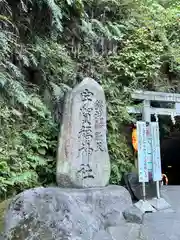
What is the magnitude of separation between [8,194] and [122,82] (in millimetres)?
4445

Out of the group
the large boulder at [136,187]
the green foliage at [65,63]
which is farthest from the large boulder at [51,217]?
the large boulder at [136,187]

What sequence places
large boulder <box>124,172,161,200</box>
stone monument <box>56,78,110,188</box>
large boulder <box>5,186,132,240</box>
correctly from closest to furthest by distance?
large boulder <box>5,186,132,240</box>, stone monument <box>56,78,110,188</box>, large boulder <box>124,172,161,200</box>

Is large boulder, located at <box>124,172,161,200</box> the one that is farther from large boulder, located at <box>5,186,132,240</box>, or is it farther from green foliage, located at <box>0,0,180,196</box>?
large boulder, located at <box>5,186,132,240</box>

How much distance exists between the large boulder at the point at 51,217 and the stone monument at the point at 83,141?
0.60 meters

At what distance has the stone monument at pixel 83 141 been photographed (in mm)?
5570

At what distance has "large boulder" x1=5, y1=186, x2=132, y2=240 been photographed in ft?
13.4

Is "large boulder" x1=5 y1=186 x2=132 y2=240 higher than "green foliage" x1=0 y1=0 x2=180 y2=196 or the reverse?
the reverse

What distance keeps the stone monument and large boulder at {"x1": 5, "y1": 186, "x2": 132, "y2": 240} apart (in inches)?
23.4

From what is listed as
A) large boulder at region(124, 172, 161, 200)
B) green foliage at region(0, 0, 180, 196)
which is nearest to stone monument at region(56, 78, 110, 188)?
green foliage at region(0, 0, 180, 196)

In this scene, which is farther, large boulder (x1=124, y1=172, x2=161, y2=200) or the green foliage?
large boulder (x1=124, y1=172, x2=161, y2=200)

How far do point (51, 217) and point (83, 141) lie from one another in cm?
190

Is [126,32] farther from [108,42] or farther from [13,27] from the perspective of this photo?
[13,27]

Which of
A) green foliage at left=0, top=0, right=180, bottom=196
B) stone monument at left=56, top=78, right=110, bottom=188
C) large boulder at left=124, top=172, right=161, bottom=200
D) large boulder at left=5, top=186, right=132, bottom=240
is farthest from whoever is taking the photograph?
large boulder at left=124, top=172, right=161, bottom=200

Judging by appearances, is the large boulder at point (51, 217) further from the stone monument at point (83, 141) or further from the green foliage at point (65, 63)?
the green foliage at point (65, 63)
